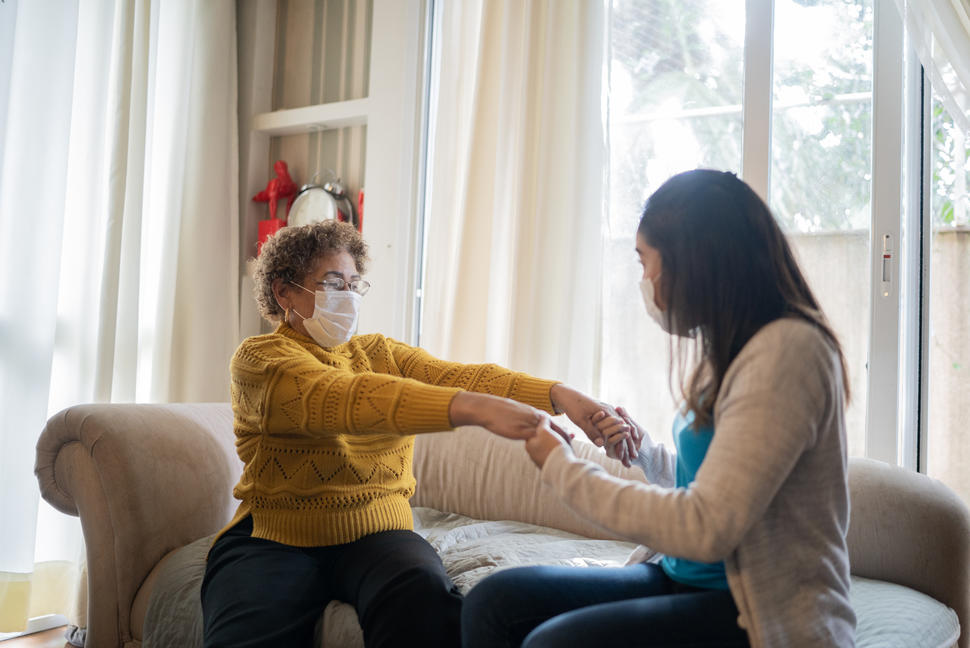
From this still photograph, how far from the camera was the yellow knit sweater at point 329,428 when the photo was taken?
1.34 m

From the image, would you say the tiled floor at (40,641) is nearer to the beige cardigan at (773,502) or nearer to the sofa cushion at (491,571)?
the sofa cushion at (491,571)

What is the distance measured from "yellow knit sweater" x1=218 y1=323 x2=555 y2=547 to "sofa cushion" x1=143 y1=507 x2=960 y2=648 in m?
0.18

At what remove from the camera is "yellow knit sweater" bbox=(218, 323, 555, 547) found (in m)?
1.34

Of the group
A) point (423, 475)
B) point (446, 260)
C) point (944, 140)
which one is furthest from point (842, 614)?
point (446, 260)

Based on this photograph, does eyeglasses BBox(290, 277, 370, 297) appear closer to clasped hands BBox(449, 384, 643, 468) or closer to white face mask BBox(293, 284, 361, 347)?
white face mask BBox(293, 284, 361, 347)

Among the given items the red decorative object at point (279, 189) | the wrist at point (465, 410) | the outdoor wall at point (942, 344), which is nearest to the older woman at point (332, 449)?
the wrist at point (465, 410)

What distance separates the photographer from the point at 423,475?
239 cm

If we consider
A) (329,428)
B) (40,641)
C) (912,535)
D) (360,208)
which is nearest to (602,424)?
(329,428)

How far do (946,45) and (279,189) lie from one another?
2.47 meters

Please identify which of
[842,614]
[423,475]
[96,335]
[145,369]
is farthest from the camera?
[145,369]

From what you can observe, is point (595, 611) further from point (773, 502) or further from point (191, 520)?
point (191, 520)

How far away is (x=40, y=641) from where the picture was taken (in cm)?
244

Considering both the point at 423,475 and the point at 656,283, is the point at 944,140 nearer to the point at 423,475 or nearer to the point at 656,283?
the point at 656,283

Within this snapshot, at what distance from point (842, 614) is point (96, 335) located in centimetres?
255
